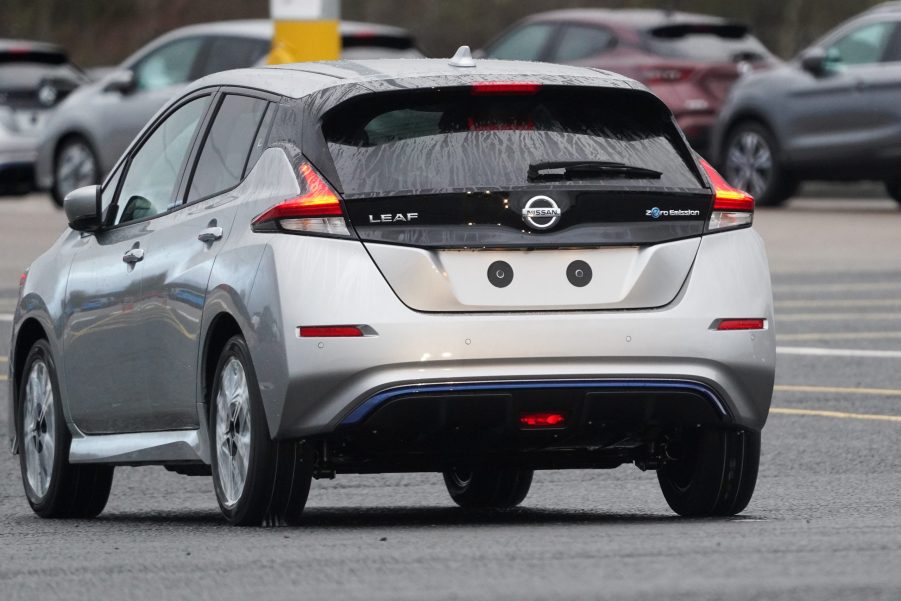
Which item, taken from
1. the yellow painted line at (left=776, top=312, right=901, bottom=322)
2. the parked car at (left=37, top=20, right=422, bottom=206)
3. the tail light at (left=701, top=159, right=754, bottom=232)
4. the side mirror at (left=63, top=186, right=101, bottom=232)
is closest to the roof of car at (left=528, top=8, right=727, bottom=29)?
the parked car at (left=37, top=20, right=422, bottom=206)

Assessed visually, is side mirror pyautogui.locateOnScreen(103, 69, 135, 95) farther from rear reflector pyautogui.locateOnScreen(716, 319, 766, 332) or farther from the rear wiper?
rear reflector pyautogui.locateOnScreen(716, 319, 766, 332)

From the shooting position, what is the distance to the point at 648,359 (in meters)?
7.24

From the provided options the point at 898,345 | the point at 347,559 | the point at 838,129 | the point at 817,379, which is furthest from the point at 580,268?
the point at 838,129

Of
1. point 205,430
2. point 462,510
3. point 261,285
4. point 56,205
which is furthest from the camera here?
point 56,205

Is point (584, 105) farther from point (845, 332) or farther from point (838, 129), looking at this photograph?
point (838, 129)

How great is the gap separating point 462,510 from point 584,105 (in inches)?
72.8

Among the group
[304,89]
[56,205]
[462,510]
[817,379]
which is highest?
[304,89]

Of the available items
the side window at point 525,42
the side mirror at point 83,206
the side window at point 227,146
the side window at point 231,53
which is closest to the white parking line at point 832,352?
the side mirror at point 83,206

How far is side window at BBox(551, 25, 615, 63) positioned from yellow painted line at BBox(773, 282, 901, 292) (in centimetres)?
783

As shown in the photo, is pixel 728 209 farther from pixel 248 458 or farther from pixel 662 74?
pixel 662 74

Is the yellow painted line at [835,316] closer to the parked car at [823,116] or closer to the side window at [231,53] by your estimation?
the parked car at [823,116]

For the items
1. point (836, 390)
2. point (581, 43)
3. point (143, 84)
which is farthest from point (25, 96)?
point (836, 390)

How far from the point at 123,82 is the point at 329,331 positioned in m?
17.2

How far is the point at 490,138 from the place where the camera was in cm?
745
